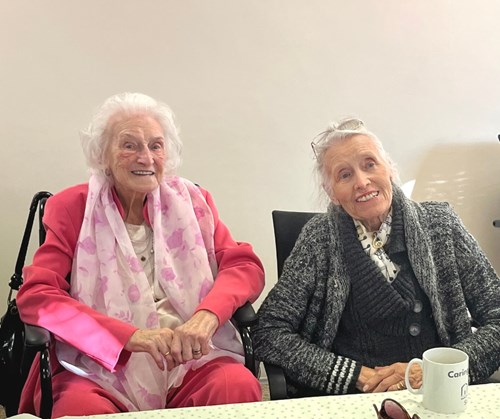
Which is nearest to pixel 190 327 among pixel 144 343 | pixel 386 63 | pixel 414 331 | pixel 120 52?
pixel 144 343

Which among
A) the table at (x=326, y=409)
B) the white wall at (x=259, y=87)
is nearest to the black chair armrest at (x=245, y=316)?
the table at (x=326, y=409)

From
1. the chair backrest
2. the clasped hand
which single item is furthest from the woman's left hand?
the chair backrest

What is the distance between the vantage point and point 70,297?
179 cm

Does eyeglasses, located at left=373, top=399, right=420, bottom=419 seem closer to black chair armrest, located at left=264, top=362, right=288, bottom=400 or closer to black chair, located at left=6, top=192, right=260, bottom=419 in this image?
black chair armrest, located at left=264, top=362, right=288, bottom=400

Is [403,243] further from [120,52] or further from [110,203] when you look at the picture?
[120,52]

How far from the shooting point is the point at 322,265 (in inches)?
73.4

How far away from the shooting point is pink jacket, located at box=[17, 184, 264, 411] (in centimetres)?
A: 168

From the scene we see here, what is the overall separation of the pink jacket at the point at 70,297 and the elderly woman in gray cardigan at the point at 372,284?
0.44 ft

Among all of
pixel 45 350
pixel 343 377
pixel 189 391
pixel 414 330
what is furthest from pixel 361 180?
pixel 45 350

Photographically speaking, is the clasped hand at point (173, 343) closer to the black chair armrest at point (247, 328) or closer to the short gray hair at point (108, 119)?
the black chair armrest at point (247, 328)

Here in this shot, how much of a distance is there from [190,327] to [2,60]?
1.54 metres

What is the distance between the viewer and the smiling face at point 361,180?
1.85 m

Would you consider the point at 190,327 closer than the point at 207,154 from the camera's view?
Yes

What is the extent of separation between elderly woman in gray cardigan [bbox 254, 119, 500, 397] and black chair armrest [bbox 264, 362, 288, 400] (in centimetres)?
5
